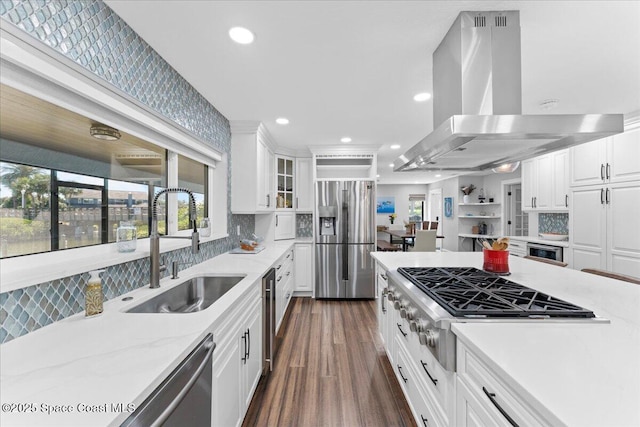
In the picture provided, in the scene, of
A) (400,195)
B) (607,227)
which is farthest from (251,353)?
(400,195)

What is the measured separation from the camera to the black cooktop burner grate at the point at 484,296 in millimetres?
1092

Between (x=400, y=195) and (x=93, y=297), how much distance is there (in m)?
10.5

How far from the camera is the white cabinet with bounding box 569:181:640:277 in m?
2.77

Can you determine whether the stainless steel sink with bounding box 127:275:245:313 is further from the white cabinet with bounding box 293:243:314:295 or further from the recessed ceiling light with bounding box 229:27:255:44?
the white cabinet with bounding box 293:243:314:295

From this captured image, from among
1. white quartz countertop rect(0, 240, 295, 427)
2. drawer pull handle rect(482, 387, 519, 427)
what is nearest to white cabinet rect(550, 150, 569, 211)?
drawer pull handle rect(482, 387, 519, 427)

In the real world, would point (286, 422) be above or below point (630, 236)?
below

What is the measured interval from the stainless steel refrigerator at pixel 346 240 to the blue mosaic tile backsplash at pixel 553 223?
288 centimetres

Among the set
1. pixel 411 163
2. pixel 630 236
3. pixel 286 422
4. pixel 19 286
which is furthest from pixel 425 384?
pixel 630 236

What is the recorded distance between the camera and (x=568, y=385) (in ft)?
2.16

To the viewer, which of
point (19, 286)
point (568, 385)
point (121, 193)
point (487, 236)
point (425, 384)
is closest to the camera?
point (568, 385)

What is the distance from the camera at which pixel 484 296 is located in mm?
1336

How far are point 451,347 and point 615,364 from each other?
1.50ft

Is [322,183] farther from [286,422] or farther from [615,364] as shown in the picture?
[615,364]

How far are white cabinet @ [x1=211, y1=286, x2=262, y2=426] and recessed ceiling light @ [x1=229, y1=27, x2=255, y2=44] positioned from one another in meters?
1.61
